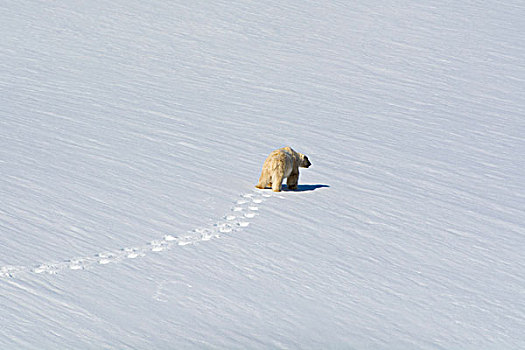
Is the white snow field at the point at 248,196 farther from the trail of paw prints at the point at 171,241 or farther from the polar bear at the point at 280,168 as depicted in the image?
the polar bear at the point at 280,168

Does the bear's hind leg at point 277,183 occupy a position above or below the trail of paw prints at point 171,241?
above

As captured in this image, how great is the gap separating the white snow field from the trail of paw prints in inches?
0.9

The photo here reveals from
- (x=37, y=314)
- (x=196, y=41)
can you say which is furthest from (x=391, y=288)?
(x=196, y=41)

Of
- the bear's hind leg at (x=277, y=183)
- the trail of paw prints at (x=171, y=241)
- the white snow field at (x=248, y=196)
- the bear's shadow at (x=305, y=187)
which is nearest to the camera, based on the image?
Answer: the white snow field at (x=248, y=196)

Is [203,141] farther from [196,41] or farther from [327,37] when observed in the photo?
[327,37]

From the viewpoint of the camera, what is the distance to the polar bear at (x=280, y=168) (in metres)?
8.09

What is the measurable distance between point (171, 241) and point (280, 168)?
71.5 inches

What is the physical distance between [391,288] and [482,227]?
230 centimetres

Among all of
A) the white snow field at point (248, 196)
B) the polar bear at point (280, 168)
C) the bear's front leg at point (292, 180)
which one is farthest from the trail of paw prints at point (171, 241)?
the bear's front leg at point (292, 180)

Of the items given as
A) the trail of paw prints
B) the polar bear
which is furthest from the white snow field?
the polar bear

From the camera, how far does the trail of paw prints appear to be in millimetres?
5828

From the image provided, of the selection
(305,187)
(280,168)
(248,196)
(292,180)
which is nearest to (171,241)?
(248,196)

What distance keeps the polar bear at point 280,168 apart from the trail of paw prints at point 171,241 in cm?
14

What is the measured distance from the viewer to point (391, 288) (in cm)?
620
